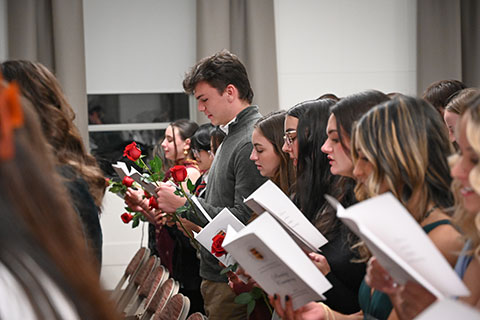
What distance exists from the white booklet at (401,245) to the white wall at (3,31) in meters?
5.23

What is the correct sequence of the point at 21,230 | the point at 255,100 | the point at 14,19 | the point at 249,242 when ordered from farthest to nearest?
the point at 255,100 < the point at 14,19 < the point at 249,242 < the point at 21,230

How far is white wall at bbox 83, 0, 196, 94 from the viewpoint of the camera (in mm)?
6051

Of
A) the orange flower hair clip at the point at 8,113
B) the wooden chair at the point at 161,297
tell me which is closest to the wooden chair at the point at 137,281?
the wooden chair at the point at 161,297

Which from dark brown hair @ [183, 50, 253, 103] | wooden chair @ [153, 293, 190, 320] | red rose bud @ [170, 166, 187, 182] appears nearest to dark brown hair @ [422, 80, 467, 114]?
dark brown hair @ [183, 50, 253, 103]

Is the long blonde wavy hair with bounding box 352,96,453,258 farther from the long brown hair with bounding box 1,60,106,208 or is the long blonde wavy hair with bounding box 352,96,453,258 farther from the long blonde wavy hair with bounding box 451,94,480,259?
the long brown hair with bounding box 1,60,106,208

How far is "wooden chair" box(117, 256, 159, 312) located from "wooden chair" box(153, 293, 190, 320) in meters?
1.24

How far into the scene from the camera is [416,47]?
638 centimetres

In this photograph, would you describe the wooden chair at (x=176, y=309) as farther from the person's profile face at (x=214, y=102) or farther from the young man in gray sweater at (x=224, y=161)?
the person's profile face at (x=214, y=102)

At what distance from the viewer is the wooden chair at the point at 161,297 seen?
2775 mm

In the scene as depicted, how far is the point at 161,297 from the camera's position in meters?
2.88

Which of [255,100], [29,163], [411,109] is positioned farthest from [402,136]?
[255,100]

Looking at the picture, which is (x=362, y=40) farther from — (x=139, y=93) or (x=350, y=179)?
(x=350, y=179)

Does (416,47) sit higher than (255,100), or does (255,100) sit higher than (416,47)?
(416,47)

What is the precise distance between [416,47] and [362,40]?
22.6 inches
